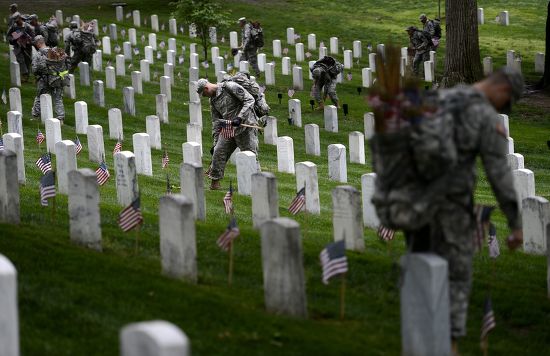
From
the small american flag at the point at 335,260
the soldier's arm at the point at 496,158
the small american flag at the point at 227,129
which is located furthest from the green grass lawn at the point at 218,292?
the soldier's arm at the point at 496,158

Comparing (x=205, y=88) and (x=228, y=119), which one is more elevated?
(x=205, y=88)

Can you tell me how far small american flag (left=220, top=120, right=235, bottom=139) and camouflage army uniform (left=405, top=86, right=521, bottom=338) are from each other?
32.1 feet

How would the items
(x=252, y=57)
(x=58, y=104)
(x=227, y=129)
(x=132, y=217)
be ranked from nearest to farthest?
Result: (x=132, y=217), (x=227, y=129), (x=58, y=104), (x=252, y=57)

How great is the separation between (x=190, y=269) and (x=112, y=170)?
9880 mm

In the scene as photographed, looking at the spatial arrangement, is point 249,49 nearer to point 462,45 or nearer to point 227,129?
point 462,45

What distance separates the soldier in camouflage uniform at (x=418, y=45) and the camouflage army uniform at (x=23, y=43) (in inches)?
427

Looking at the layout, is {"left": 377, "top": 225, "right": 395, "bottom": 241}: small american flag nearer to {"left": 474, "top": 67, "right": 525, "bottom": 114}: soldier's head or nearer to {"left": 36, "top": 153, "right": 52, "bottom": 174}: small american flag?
{"left": 474, "top": 67, "right": 525, "bottom": 114}: soldier's head

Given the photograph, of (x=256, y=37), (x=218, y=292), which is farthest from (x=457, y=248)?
(x=256, y=37)

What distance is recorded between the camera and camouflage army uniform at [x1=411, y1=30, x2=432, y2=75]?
38.6 metres

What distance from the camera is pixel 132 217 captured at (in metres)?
12.8

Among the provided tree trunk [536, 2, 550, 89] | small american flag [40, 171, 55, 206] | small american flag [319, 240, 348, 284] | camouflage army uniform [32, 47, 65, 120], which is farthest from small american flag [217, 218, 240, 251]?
tree trunk [536, 2, 550, 89]

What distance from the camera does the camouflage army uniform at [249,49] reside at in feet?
123

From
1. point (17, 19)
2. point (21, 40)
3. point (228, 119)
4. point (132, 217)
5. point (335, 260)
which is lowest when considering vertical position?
point (21, 40)

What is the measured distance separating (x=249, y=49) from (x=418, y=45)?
4.92m
